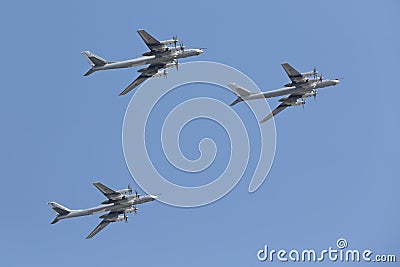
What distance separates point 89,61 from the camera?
118500 mm

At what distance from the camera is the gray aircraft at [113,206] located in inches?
4651

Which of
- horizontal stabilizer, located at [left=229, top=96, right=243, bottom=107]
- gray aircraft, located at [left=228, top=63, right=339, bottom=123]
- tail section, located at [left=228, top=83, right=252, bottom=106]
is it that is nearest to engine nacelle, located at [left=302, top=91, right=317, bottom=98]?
gray aircraft, located at [left=228, top=63, right=339, bottom=123]

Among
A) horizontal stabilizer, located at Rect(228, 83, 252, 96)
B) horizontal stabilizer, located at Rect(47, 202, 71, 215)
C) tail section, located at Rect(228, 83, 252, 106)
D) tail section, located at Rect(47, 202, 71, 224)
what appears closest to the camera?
tail section, located at Rect(228, 83, 252, 106)

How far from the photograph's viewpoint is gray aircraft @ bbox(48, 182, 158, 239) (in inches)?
4651

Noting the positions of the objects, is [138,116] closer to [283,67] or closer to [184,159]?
[184,159]

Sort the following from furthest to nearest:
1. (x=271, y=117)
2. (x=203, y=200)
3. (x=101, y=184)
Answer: (x=271, y=117)
(x=101, y=184)
(x=203, y=200)

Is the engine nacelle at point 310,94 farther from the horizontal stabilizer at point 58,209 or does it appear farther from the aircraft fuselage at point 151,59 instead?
the horizontal stabilizer at point 58,209

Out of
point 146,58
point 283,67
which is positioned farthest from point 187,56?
point 283,67

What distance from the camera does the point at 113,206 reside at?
119 metres

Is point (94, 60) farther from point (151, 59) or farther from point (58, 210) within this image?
point (58, 210)

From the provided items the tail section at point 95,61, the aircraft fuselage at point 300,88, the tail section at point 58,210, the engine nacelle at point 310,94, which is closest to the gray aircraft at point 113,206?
the tail section at point 58,210

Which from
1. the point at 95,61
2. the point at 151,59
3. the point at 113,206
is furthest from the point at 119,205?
the point at 151,59

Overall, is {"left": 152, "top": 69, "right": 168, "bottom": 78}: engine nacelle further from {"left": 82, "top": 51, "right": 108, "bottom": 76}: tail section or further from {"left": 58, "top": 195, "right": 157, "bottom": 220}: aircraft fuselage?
{"left": 58, "top": 195, "right": 157, "bottom": 220}: aircraft fuselage

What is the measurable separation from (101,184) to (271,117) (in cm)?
2774
